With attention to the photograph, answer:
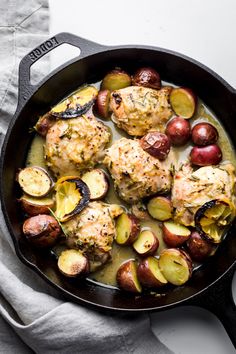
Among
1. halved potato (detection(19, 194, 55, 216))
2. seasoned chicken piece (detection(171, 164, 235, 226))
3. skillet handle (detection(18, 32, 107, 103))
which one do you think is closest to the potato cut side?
seasoned chicken piece (detection(171, 164, 235, 226))

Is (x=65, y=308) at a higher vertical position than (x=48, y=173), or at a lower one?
lower

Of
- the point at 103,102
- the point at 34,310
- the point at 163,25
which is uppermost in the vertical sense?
the point at 163,25

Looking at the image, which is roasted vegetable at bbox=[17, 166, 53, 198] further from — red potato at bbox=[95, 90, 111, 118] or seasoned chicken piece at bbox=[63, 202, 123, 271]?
red potato at bbox=[95, 90, 111, 118]

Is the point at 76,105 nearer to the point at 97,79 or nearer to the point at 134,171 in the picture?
the point at 97,79

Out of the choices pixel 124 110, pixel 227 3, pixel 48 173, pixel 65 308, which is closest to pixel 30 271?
pixel 65 308

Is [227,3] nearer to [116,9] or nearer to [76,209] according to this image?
[116,9]

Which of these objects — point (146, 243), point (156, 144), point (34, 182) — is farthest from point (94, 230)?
point (156, 144)

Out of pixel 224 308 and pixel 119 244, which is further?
pixel 119 244
